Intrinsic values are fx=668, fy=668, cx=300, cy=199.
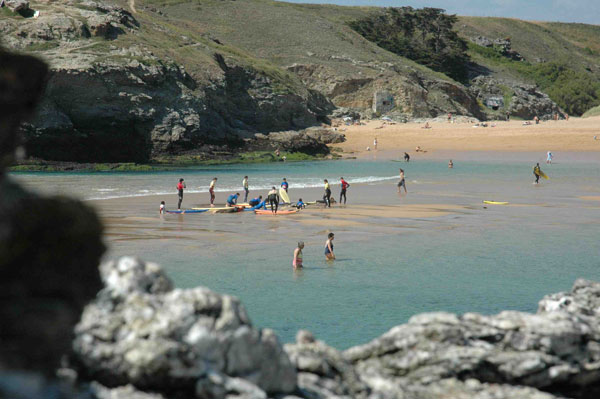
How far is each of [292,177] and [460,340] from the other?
41.3m

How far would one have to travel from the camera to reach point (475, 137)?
67688 mm

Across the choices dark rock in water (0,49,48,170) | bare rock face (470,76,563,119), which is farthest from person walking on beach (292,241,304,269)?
bare rock face (470,76,563,119)

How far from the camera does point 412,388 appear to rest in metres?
5.39

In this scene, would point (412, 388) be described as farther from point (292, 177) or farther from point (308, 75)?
point (308, 75)

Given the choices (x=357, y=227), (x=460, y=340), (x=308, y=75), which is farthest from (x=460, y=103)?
(x=460, y=340)

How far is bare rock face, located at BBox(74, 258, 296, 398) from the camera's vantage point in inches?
155

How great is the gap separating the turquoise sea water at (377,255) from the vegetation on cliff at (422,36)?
79763 millimetres

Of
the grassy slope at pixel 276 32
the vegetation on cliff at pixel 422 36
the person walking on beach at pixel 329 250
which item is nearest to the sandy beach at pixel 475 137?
the grassy slope at pixel 276 32

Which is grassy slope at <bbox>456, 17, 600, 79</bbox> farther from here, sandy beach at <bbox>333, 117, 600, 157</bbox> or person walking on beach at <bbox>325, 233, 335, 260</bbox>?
person walking on beach at <bbox>325, 233, 335, 260</bbox>

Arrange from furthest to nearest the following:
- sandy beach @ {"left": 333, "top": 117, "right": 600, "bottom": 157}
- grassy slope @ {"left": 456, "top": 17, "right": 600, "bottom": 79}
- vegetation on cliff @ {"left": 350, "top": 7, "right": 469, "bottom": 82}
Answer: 1. grassy slope @ {"left": 456, "top": 17, "right": 600, "bottom": 79}
2. vegetation on cliff @ {"left": 350, "top": 7, "right": 469, "bottom": 82}
3. sandy beach @ {"left": 333, "top": 117, "right": 600, "bottom": 157}

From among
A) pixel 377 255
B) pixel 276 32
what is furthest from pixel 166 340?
pixel 276 32

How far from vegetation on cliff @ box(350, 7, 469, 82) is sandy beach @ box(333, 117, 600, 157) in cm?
3648

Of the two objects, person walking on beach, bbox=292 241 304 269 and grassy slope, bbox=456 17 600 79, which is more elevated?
grassy slope, bbox=456 17 600 79

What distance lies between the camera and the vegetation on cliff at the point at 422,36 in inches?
4373
